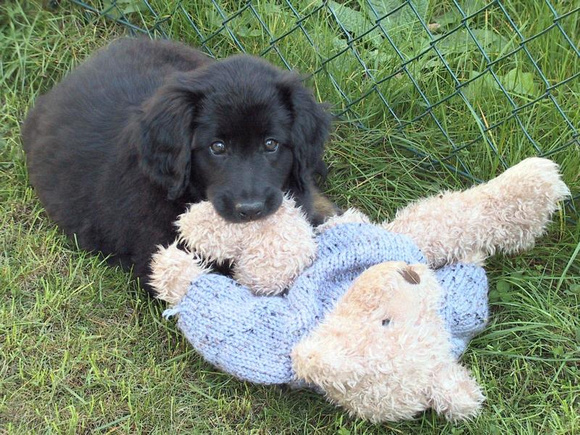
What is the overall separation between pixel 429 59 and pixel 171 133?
4.57 ft

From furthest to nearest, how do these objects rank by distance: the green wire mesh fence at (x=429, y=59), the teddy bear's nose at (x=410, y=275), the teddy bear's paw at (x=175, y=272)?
the green wire mesh fence at (x=429, y=59) < the teddy bear's paw at (x=175, y=272) < the teddy bear's nose at (x=410, y=275)

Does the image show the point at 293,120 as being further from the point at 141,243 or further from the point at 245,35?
the point at 245,35

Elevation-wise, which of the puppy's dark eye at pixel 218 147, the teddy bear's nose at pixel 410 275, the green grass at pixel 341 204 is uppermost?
the puppy's dark eye at pixel 218 147

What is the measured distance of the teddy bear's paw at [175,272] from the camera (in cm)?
246

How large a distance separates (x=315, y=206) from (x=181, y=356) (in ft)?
2.75

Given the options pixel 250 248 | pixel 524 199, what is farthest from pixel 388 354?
pixel 524 199

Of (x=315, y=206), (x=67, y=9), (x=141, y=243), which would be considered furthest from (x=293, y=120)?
(x=67, y=9)

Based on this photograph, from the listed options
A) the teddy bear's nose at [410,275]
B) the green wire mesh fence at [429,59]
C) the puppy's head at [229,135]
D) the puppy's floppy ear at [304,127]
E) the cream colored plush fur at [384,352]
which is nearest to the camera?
the cream colored plush fur at [384,352]

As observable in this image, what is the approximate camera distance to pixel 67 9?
3980mm

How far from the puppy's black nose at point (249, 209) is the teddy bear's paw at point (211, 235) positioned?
38 mm

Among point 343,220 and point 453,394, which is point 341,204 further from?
point 453,394

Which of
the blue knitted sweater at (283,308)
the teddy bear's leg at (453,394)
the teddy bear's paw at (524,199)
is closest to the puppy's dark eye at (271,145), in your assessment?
the blue knitted sweater at (283,308)

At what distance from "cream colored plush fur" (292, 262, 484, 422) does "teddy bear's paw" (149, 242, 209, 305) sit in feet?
1.40

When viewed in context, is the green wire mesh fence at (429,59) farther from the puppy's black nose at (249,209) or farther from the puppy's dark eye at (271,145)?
the puppy's black nose at (249,209)
